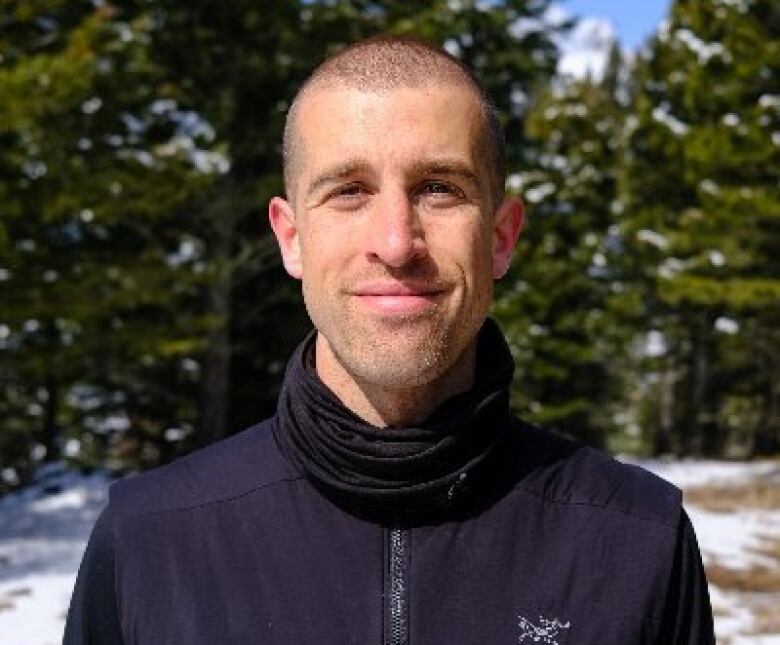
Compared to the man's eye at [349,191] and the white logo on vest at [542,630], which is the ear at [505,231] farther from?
the white logo on vest at [542,630]

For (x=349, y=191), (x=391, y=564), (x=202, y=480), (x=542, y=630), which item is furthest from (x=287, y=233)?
(x=542, y=630)

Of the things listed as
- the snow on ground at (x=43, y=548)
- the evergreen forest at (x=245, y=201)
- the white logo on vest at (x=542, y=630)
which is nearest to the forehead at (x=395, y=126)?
the white logo on vest at (x=542, y=630)

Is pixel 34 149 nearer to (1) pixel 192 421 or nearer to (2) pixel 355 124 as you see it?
(1) pixel 192 421

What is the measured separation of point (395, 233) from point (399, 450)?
1.26ft

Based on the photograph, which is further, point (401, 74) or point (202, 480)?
point (202, 480)

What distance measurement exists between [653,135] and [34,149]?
571 inches

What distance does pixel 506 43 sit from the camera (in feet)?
65.5

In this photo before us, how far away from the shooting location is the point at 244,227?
17688 millimetres

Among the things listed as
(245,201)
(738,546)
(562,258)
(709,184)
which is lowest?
(562,258)

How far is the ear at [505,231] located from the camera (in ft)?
6.28

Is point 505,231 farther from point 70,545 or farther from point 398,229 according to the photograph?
point 70,545

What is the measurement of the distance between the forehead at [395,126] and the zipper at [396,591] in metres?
0.67

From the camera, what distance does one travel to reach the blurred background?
498 inches

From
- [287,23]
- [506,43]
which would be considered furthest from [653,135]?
[287,23]
